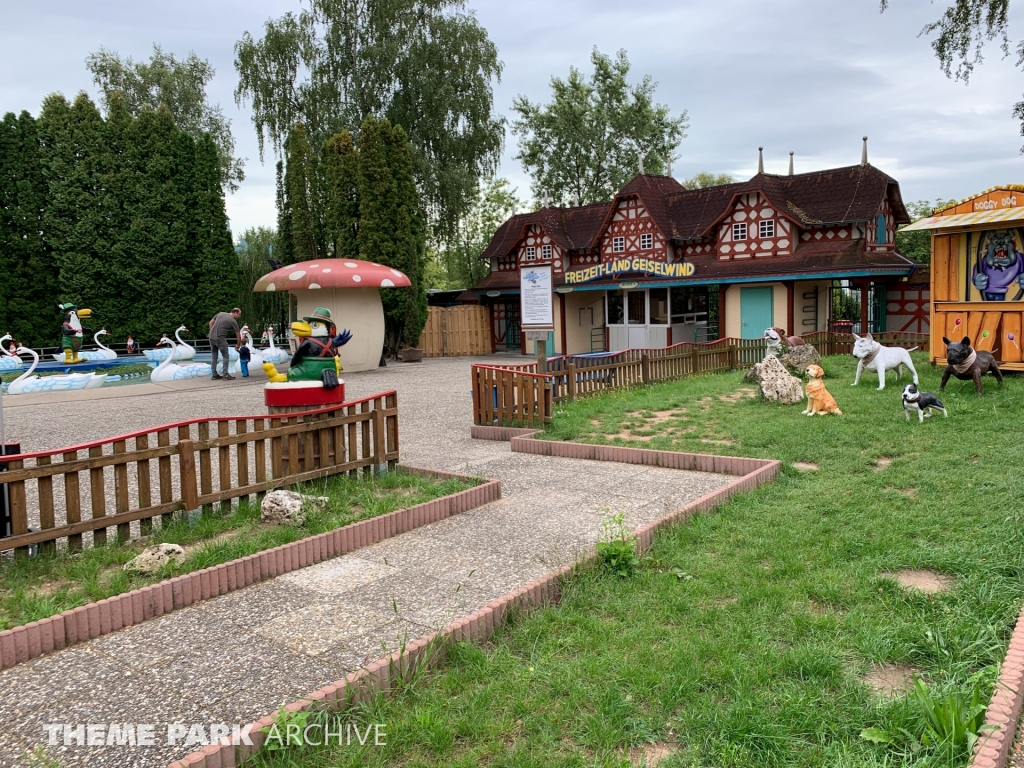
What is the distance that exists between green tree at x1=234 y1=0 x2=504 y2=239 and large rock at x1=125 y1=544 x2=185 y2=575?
30969 mm

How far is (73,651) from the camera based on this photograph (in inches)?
170

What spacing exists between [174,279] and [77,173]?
5.04m

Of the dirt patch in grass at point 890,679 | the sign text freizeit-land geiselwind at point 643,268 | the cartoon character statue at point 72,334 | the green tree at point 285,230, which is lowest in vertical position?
the dirt patch in grass at point 890,679

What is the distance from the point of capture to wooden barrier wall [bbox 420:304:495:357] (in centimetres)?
3272

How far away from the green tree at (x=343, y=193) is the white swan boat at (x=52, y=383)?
10.3 metres

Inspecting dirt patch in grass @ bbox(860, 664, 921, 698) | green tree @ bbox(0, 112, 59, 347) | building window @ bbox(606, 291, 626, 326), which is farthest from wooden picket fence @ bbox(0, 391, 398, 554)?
building window @ bbox(606, 291, 626, 326)

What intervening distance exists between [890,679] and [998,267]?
13352mm

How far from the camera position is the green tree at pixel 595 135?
44.6 m

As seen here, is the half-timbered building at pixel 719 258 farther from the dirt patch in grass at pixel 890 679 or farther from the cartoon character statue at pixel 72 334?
the dirt patch in grass at pixel 890 679

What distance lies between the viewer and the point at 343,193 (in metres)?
28.1

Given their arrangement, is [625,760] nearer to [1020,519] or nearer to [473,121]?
[1020,519]

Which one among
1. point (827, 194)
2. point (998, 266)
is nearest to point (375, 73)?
point (827, 194)

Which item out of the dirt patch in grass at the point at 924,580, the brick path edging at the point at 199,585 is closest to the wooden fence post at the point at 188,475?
the brick path edging at the point at 199,585

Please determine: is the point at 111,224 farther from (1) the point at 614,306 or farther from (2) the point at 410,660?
(2) the point at 410,660
